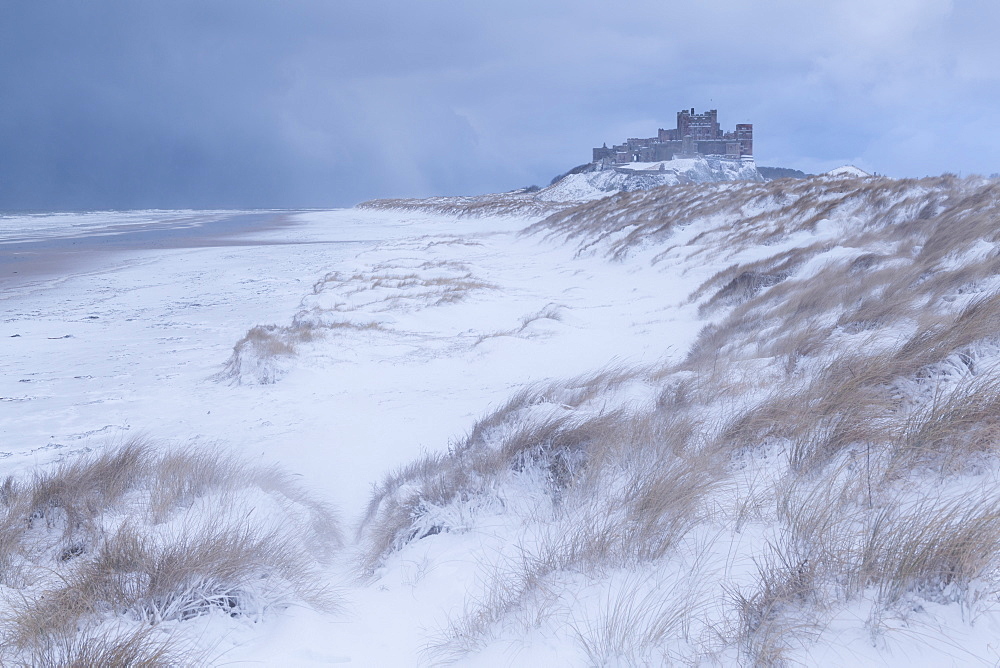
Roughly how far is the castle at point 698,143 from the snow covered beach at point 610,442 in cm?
8444

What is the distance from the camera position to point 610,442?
159 inches

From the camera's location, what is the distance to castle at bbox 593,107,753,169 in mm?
93294

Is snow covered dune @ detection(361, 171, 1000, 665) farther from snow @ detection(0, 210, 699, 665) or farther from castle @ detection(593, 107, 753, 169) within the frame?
castle @ detection(593, 107, 753, 169)

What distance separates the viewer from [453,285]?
16.8 m

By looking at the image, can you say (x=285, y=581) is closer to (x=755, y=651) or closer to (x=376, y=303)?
(x=755, y=651)

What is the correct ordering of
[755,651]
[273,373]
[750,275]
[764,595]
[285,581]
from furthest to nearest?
[750,275] → [273,373] → [285,581] → [764,595] → [755,651]

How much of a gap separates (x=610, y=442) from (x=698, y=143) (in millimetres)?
103890

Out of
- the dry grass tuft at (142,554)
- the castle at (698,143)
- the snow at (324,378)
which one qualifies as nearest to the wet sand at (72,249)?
the snow at (324,378)

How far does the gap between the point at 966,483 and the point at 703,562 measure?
1195 mm

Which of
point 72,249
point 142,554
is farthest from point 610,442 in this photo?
point 72,249

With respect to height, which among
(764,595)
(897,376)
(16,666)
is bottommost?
(16,666)

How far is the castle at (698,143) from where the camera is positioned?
93.3 meters

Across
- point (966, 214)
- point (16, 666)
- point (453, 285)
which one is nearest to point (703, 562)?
point (16, 666)

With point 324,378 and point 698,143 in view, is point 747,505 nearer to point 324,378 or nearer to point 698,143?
point 324,378
